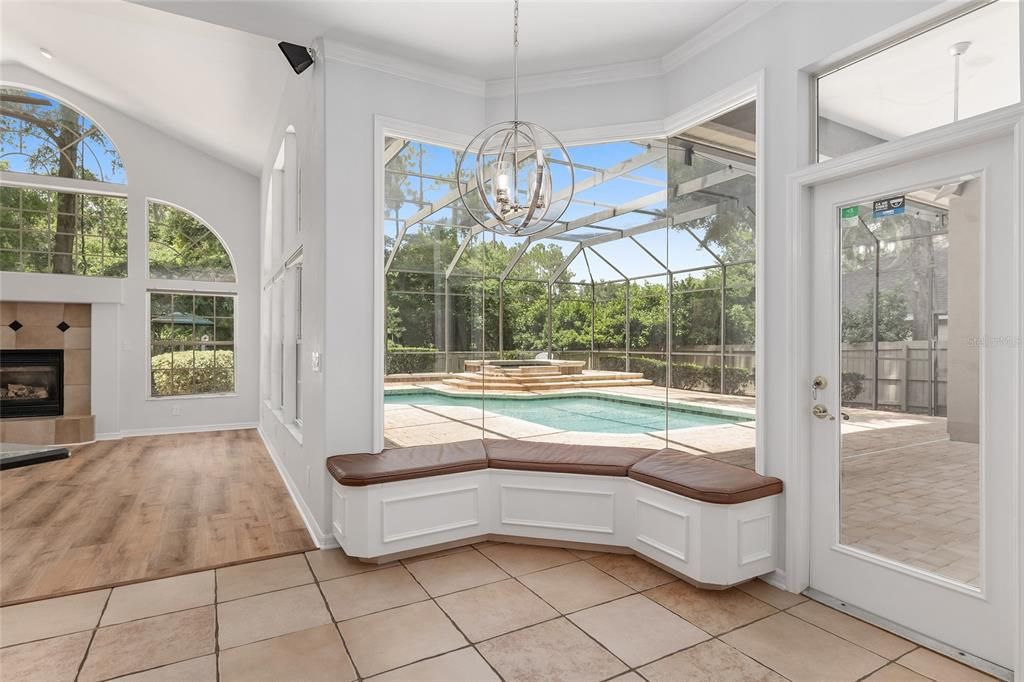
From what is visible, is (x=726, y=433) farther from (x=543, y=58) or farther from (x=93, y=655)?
(x=93, y=655)

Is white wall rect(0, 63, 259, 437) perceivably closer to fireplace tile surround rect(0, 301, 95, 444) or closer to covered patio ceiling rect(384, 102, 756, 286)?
fireplace tile surround rect(0, 301, 95, 444)

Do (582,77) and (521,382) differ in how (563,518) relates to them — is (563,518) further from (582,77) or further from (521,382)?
(582,77)

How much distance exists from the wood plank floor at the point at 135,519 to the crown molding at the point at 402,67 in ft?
10.1

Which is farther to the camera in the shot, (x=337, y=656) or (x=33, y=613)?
(x=33, y=613)

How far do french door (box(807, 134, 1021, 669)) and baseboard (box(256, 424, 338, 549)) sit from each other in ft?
9.03

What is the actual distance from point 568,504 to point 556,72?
2.89m

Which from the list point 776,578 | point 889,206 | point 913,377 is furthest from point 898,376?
point 776,578

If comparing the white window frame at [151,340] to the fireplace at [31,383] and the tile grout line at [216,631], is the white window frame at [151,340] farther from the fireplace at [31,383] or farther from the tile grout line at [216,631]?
the tile grout line at [216,631]

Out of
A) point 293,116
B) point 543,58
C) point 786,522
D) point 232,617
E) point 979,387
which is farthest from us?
point 293,116

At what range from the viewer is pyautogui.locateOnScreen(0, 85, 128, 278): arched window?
6512 mm

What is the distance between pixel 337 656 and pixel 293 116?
3.91m

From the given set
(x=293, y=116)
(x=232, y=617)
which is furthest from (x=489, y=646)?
(x=293, y=116)

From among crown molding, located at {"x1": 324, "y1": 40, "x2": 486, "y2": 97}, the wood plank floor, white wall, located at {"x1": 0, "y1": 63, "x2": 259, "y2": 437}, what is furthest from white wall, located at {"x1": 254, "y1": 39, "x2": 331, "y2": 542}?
white wall, located at {"x1": 0, "y1": 63, "x2": 259, "y2": 437}

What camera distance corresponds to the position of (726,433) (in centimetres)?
311
